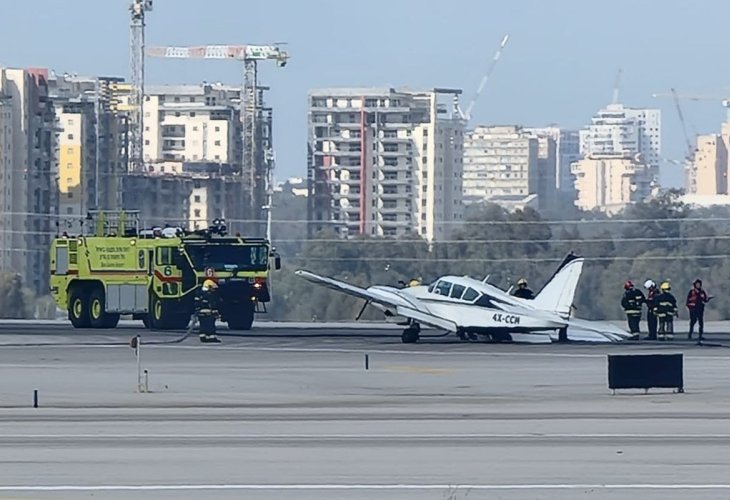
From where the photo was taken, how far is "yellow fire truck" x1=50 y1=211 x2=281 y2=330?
41.9m

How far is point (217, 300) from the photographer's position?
133 ft

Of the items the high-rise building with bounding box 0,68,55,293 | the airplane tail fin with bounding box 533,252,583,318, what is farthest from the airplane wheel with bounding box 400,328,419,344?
the high-rise building with bounding box 0,68,55,293

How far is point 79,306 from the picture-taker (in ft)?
144

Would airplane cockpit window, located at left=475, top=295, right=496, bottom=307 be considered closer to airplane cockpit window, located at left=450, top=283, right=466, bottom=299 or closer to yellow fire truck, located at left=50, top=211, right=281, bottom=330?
airplane cockpit window, located at left=450, top=283, right=466, bottom=299

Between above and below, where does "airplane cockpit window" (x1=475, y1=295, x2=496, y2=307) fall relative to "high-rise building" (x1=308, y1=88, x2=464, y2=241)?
below

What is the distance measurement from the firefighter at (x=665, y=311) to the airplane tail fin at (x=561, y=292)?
416cm

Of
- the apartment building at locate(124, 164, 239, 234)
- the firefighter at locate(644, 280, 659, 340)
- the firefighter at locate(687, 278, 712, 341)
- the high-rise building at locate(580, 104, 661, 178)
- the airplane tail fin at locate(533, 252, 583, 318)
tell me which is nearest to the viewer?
the airplane tail fin at locate(533, 252, 583, 318)

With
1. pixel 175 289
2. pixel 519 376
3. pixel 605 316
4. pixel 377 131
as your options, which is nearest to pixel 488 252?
pixel 605 316

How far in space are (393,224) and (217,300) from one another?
52516mm

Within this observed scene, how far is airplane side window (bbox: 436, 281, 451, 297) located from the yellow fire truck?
5517 millimetres

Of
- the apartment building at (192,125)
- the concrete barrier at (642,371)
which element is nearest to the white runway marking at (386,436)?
the concrete barrier at (642,371)

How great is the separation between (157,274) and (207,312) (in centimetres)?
476

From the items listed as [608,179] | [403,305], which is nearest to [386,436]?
[403,305]

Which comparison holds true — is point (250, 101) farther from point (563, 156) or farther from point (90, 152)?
point (563, 156)
